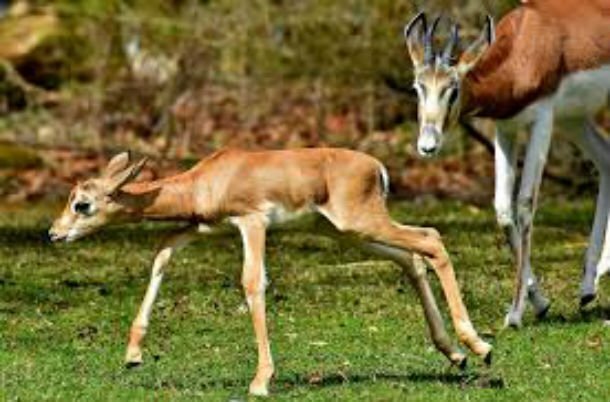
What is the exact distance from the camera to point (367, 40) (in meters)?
18.8

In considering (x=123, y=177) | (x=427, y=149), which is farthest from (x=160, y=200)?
(x=427, y=149)

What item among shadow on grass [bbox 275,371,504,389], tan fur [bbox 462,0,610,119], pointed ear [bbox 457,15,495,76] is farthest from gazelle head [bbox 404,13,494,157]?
shadow on grass [bbox 275,371,504,389]

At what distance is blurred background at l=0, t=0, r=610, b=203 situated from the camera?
61.8 ft

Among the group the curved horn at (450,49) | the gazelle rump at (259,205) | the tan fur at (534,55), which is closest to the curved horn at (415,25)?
the curved horn at (450,49)

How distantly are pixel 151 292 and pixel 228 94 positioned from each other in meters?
12.0

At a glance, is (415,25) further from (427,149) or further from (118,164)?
(118,164)

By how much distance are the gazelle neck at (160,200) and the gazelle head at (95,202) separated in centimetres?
6

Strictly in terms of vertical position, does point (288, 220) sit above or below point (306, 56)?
above

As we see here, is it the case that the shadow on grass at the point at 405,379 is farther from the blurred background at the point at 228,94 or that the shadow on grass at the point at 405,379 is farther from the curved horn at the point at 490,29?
the blurred background at the point at 228,94

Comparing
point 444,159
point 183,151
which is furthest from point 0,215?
point 444,159

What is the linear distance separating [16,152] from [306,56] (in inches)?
126

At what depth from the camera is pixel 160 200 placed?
870cm

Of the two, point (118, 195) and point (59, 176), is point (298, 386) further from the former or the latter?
point (59, 176)

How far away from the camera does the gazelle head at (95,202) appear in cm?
866
